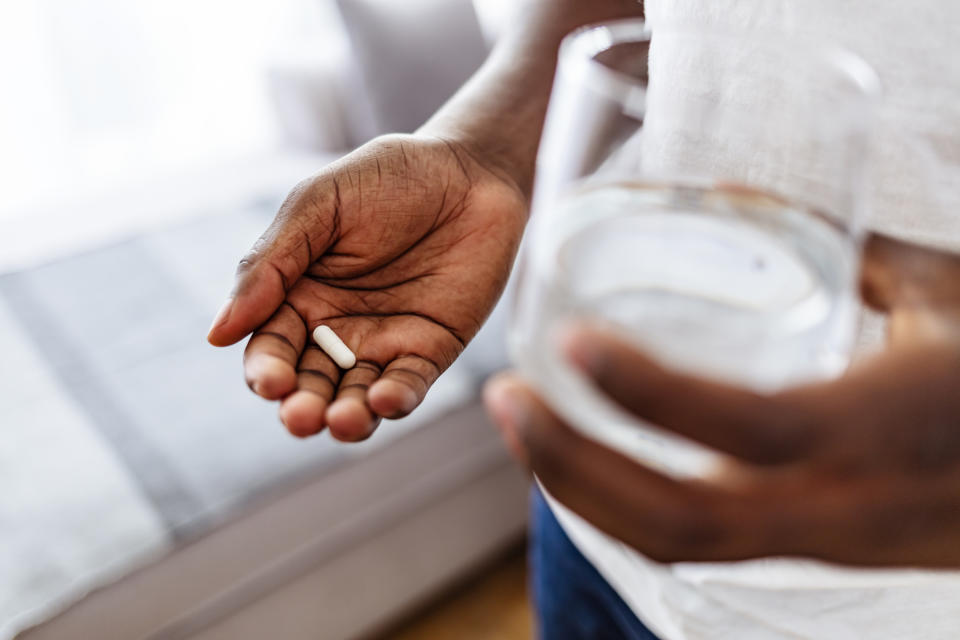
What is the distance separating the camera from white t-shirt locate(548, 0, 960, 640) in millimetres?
330

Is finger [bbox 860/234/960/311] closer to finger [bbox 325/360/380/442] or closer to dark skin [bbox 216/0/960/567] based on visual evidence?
dark skin [bbox 216/0/960/567]

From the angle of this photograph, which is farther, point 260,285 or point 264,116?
point 264,116

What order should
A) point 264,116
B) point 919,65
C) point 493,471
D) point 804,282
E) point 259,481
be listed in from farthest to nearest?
point 264,116 → point 493,471 → point 259,481 → point 919,65 → point 804,282

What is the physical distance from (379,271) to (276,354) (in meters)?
0.11

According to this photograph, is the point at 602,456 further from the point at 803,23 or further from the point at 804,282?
the point at 803,23

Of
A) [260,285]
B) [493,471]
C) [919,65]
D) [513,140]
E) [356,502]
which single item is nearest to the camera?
[919,65]

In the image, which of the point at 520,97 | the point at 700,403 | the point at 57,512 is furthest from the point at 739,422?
the point at 57,512

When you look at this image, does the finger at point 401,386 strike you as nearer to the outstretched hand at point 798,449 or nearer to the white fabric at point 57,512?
the outstretched hand at point 798,449

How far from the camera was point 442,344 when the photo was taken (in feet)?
1.47

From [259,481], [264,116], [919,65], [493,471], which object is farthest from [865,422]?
[264,116]

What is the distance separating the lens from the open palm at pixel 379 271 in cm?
42

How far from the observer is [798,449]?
23cm

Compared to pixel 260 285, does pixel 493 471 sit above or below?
below

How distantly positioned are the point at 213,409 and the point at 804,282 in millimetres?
942
